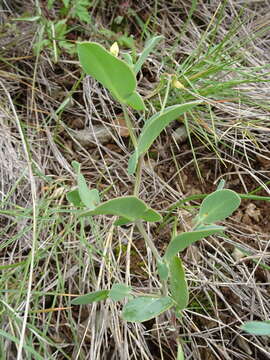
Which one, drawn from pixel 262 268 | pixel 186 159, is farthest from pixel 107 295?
pixel 186 159

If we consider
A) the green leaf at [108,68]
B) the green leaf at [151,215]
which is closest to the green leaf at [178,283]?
the green leaf at [151,215]

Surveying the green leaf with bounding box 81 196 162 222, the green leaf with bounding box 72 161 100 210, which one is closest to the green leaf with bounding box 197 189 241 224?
the green leaf with bounding box 81 196 162 222

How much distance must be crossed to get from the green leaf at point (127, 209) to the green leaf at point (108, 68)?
0.63 ft

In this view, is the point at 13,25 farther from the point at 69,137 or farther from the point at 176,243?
the point at 176,243

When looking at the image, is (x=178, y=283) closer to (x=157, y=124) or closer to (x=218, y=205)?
(x=218, y=205)

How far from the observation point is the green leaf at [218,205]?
0.91 metres

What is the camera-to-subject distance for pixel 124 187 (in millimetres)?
1481

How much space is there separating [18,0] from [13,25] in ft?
0.64

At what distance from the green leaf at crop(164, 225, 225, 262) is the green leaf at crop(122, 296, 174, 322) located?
9cm

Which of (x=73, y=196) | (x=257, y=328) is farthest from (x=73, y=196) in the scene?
(x=257, y=328)

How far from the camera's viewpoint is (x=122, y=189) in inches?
58.2

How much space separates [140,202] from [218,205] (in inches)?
6.6

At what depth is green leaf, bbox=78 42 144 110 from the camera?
784 millimetres

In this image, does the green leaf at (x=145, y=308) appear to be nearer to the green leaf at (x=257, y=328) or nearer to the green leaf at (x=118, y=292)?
the green leaf at (x=118, y=292)
